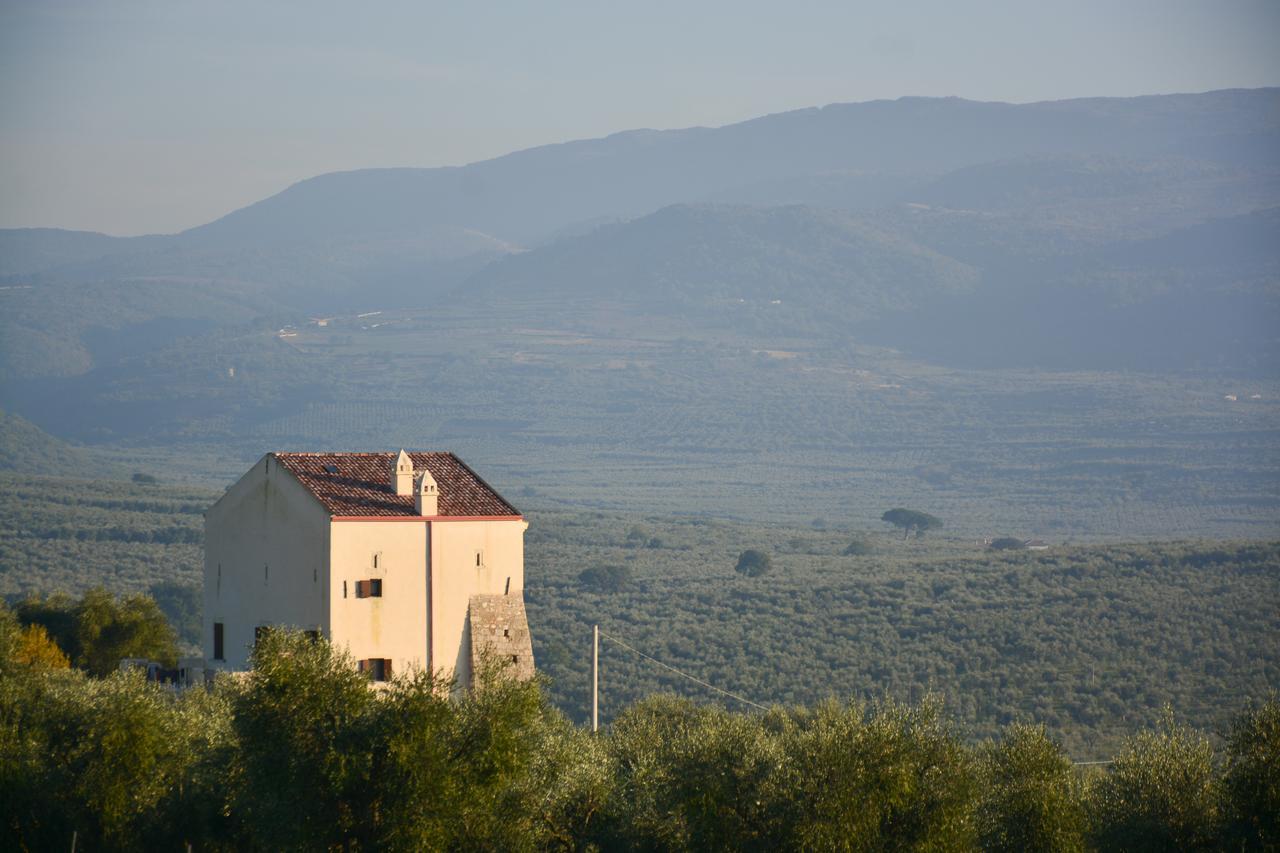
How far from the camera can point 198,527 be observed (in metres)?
120

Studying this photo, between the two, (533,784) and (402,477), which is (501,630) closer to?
(402,477)

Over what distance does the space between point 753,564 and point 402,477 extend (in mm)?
73776

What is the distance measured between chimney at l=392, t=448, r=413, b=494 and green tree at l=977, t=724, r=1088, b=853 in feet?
54.4

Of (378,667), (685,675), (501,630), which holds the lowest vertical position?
(685,675)

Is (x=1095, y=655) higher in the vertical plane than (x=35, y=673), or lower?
lower

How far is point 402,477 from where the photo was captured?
44.2 metres

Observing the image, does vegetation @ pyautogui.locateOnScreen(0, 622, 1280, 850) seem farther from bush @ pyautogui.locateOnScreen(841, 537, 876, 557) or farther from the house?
bush @ pyautogui.locateOnScreen(841, 537, 876, 557)

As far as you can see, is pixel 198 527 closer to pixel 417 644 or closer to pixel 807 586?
pixel 807 586

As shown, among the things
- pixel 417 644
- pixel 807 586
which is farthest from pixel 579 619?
pixel 417 644

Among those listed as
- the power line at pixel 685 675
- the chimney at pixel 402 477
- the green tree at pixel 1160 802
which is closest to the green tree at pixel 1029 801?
the green tree at pixel 1160 802

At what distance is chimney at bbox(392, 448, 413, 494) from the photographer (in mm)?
43938

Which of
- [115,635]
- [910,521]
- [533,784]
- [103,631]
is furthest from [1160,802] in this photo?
[910,521]

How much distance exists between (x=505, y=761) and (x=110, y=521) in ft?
319

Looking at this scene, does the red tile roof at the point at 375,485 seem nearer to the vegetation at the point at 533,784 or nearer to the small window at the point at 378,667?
the small window at the point at 378,667
